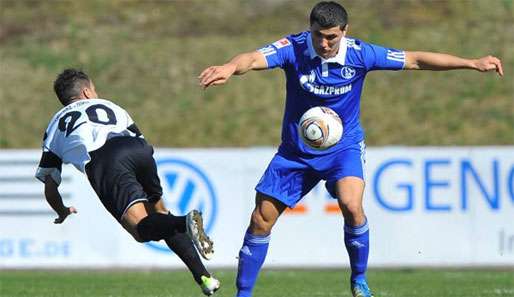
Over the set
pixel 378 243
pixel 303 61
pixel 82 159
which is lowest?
pixel 378 243

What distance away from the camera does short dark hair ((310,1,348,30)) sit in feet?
26.8

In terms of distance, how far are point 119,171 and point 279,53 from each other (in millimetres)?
1527

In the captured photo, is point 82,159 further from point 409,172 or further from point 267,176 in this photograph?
point 409,172

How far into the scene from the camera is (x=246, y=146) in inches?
796

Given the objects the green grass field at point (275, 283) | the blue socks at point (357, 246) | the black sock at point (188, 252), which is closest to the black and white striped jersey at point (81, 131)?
the black sock at point (188, 252)

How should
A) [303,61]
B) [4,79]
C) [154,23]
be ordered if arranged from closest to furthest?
[303,61] < [4,79] < [154,23]

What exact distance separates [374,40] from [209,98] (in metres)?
3.73

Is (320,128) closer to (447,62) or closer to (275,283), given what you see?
(447,62)

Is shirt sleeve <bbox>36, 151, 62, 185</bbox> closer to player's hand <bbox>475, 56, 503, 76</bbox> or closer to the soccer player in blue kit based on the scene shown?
the soccer player in blue kit

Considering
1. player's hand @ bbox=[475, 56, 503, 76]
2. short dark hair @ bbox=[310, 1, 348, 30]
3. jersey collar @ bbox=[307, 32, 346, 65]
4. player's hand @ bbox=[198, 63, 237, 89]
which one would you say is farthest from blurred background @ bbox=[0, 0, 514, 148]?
player's hand @ bbox=[198, 63, 237, 89]

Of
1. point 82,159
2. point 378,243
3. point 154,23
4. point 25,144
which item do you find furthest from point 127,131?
point 154,23

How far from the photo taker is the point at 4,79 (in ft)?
73.8

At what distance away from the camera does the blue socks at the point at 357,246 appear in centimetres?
873

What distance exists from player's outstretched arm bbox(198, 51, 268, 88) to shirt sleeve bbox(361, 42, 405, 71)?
2.89 ft
